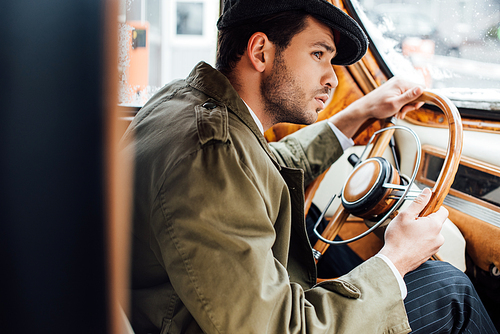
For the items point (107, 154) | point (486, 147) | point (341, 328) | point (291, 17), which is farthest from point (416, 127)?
point (107, 154)

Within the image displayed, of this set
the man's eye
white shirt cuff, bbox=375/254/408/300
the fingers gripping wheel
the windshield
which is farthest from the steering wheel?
the windshield

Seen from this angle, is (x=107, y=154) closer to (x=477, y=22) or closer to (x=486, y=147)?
(x=486, y=147)

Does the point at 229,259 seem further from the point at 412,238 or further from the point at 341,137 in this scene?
the point at 341,137

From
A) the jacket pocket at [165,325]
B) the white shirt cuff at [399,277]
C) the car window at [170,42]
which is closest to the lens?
the jacket pocket at [165,325]

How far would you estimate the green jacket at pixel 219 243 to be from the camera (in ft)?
2.43

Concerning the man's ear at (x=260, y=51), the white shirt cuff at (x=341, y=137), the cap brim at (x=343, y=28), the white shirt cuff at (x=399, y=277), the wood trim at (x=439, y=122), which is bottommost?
the white shirt cuff at (x=399, y=277)

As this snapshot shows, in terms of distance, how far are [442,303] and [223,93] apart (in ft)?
2.96

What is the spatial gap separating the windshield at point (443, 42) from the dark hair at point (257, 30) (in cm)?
104

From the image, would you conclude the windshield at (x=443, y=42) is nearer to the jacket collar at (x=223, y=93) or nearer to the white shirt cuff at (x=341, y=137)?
the white shirt cuff at (x=341, y=137)

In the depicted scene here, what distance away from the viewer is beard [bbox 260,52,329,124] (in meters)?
1.23

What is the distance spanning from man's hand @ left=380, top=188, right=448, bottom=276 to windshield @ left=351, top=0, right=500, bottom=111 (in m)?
0.88

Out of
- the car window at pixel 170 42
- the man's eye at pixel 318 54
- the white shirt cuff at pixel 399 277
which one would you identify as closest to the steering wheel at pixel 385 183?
the white shirt cuff at pixel 399 277

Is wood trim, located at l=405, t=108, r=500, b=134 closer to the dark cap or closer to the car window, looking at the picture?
the dark cap

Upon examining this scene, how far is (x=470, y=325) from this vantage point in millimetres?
1080
